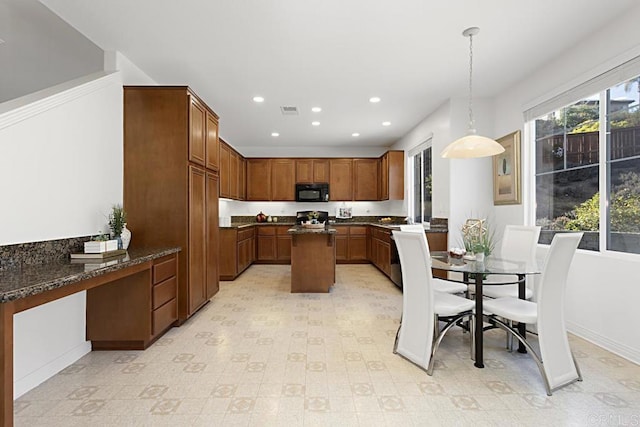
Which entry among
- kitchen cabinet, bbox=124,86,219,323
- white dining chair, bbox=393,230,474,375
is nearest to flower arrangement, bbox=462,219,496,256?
white dining chair, bbox=393,230,474,375

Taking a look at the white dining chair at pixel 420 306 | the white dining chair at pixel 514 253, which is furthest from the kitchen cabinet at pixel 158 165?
the white dining chair at pixel 514 253

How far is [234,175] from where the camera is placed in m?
6.55

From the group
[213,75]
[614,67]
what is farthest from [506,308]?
[213,75]

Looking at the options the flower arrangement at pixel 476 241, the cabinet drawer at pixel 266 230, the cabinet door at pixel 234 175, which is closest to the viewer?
the flower arrangement at pixel 476 241

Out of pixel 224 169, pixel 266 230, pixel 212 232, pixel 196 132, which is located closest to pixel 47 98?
pixel 196 132

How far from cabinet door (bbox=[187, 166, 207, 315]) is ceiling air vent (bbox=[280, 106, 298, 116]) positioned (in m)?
1.84

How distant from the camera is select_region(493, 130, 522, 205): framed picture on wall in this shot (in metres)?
4.01

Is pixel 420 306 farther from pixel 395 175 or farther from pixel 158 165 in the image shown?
pixel 395 175

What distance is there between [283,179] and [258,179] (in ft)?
1.88

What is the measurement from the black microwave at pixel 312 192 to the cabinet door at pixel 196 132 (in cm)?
391

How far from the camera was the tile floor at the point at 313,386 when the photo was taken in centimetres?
186

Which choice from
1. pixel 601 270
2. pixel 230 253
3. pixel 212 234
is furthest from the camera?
pixel 230 253

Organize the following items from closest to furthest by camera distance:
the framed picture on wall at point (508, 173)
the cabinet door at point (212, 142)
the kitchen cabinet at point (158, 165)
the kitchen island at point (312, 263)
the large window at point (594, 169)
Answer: the large window at point (594, 169), the kitchen cabinet at point (158, 165), the cabinet door at point (212, 142), the framed picture on wall at point (508, 173), the kitchen island at point (312, 263)

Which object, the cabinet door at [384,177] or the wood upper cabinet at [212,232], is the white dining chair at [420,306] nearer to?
the wood upper cabinet at [212,232]
